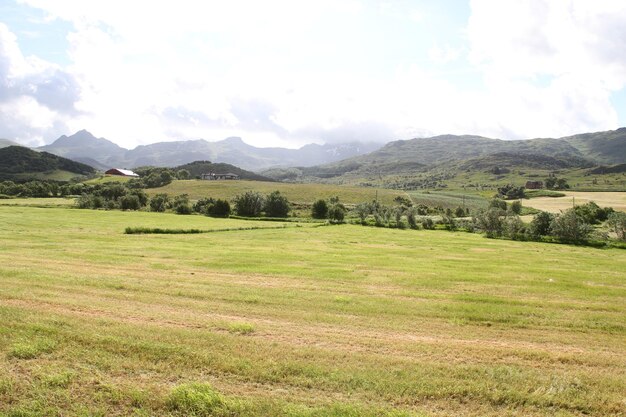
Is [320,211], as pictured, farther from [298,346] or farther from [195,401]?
[195,401]

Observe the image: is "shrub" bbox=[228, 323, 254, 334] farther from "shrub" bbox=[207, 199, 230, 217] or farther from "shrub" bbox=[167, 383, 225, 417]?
"shrub" bbox=[207, 199, 230, 217]

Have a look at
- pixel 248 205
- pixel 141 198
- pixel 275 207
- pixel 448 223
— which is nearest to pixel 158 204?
pixel 141 198

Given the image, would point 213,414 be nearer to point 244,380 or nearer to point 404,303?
point 244,380

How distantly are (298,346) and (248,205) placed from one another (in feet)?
391

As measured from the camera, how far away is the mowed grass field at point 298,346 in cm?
1084

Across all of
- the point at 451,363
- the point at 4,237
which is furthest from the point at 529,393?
the point at 4,237

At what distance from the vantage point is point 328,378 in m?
12.1

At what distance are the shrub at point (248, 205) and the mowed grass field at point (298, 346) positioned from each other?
102 meters

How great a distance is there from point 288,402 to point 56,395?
578 cm

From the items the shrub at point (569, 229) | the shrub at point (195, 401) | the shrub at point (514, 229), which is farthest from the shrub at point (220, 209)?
the shrub at point (195, 401)

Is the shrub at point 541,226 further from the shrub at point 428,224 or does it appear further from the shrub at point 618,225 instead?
the shrub at point 428,224

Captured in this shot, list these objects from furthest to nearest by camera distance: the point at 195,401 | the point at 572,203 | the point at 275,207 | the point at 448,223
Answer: the point at 572,203 < the point at 275,207 < the point at 448,223 < the point at 195,401

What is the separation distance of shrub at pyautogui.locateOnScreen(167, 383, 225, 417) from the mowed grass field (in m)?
0.03

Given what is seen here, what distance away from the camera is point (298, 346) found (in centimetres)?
1473
